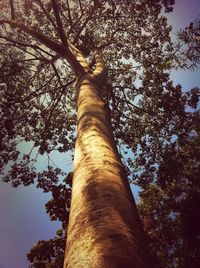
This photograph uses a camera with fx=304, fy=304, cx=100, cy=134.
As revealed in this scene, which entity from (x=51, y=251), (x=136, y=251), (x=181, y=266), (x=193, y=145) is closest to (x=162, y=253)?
(x=181, y=266)

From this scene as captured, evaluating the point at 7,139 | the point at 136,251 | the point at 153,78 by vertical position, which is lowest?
the point at 136,251

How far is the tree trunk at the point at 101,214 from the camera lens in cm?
147

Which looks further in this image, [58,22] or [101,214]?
[58,22]

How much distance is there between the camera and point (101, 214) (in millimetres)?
1826

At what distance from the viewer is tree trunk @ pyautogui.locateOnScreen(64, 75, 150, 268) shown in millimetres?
Result: 1470

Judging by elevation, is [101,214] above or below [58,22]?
below

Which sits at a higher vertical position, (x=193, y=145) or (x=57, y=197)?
(x=193, y=145)

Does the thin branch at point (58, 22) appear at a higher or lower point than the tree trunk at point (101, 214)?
higher

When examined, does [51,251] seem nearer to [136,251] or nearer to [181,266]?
[181,266]

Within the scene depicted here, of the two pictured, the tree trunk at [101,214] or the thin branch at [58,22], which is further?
the thin branch at [58,22]

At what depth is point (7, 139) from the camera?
10.7m

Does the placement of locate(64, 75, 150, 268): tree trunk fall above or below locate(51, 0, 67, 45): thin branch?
below

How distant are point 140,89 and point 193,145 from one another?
3200mm

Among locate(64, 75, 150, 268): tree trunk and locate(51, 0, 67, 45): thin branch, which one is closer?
locate(64, 75, 150, 268): tree trunk
